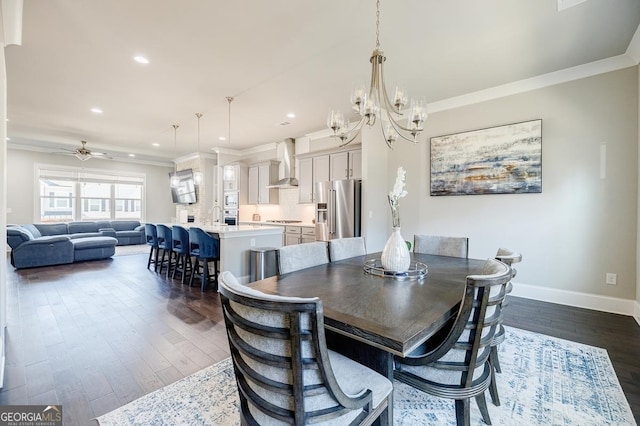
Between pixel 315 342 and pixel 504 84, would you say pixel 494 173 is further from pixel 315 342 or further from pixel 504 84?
pixel 315 342

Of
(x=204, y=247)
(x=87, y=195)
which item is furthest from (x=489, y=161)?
(x=87, y=195)

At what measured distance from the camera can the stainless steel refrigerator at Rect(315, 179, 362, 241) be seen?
4.88m

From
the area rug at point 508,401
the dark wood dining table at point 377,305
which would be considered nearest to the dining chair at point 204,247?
the area rug at point 508,401

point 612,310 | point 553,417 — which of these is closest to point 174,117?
point 553,417

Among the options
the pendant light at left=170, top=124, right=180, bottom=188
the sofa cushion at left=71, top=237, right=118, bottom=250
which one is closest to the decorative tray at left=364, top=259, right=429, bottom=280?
the pendant light at left=170, top=124, right=180, bottom=188

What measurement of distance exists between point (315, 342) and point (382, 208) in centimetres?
447

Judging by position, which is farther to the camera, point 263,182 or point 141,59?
point 263,182

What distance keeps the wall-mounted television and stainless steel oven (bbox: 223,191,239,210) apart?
1.33m

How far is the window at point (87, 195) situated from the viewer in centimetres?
800

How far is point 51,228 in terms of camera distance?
707 cm

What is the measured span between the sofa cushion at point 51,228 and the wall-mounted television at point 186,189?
292 centimetres

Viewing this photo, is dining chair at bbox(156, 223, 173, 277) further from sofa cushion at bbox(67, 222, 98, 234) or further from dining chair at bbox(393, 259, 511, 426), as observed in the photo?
dining chair at bbox(393, 259, 511, 426)

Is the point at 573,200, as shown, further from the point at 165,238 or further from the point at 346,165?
the point at 165,238

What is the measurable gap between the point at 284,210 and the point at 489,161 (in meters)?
4.68
